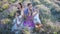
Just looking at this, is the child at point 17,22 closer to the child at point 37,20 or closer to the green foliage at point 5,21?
the green foliage at point 5,21

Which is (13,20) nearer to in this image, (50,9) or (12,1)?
(12,1)

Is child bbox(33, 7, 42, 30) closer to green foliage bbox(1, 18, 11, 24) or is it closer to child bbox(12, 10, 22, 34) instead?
child bbox(12, 10, 22, 34)

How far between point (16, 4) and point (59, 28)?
0.73m

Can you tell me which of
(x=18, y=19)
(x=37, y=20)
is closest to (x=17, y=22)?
(x=18, y=19)

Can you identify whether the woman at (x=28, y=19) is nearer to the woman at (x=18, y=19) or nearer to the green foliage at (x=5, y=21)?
the woman at (x=18, y=19)

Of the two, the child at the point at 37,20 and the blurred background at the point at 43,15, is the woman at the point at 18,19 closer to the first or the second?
the blurred background at the point at 43,15

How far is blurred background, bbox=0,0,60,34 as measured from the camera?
255cm

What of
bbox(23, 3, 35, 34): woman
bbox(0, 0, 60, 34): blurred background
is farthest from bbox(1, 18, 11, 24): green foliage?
bbox(23, 3, 35, 34): woman

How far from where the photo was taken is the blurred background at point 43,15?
2547 millimetres

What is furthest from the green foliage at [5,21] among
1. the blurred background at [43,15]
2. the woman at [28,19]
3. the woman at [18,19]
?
the woman at [28,19]

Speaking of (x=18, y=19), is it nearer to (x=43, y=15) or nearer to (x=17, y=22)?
(x=17, y=22)

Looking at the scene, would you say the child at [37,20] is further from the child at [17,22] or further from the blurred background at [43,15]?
the child at [17,22]

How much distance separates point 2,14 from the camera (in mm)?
2658

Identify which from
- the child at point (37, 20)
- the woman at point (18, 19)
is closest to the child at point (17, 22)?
the woman at point (18, 19)
